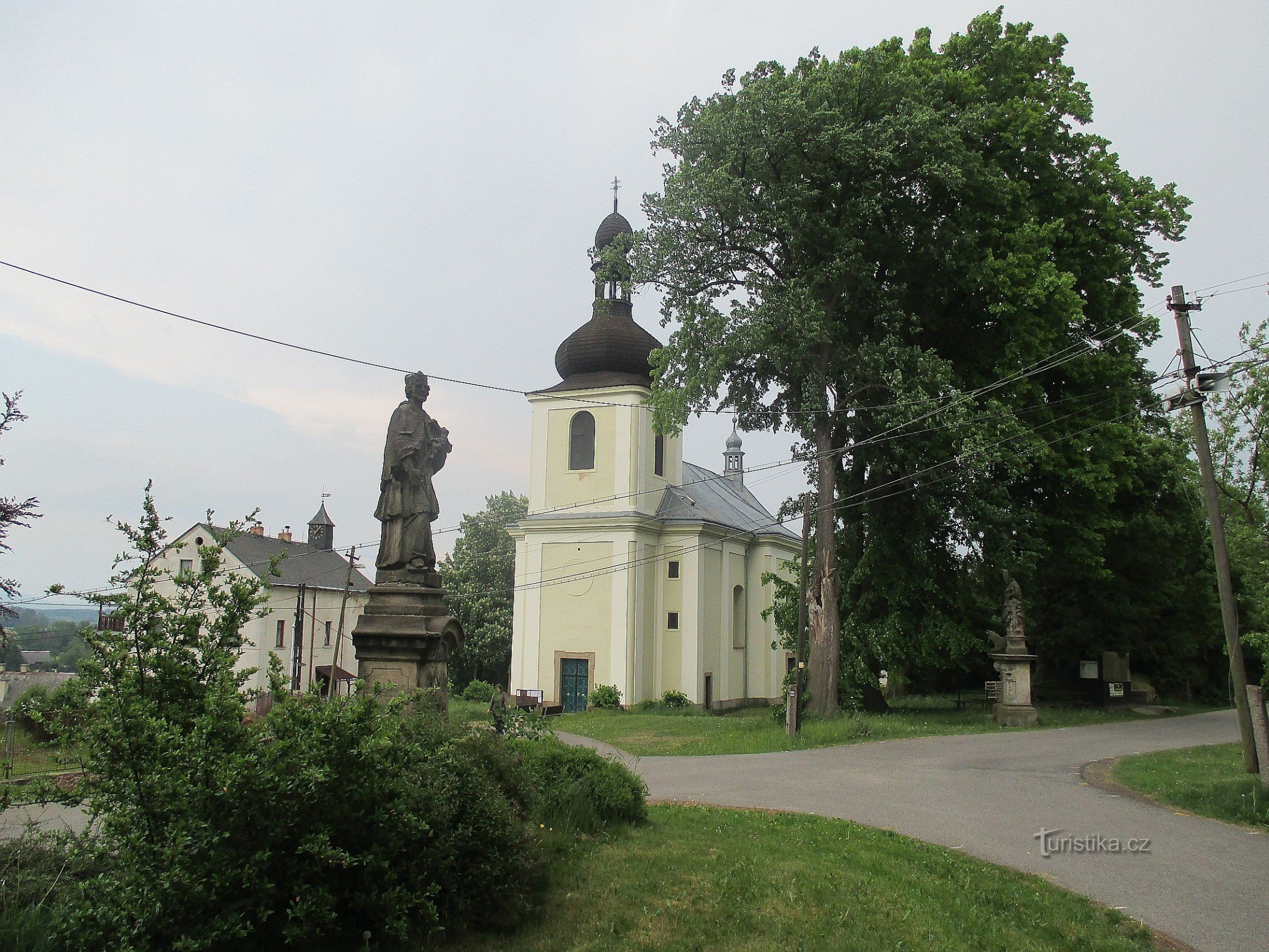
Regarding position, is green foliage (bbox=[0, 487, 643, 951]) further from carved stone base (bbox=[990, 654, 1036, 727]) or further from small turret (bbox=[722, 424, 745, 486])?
small turret (bbox=[722, 424, 745, 486])

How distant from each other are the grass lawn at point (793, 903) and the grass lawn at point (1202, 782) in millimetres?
4299

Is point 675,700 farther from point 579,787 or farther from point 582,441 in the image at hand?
point 579,787

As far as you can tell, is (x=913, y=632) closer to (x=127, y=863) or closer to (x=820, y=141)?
(x=820, y=141)

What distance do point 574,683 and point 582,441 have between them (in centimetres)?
887

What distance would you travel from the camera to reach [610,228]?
38.5 metres

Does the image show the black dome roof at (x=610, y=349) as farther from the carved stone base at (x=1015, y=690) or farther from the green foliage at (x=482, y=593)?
the carved stone base at (x=1015, y=690)

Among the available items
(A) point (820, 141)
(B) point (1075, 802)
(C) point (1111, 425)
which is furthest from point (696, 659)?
(B) point (1075, 802)

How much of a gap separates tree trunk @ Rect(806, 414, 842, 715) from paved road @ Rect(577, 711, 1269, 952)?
9.72 ft

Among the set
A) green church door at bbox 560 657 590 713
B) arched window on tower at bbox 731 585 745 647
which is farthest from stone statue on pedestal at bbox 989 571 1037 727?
arched window on tower at bbox 731 585 745 647

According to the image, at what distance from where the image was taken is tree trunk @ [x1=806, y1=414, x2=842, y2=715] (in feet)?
69.7

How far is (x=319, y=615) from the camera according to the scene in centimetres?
4531

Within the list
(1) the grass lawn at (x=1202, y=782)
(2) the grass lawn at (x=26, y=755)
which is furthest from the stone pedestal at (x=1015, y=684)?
(2) the grass lawn at (x=26, y=755)

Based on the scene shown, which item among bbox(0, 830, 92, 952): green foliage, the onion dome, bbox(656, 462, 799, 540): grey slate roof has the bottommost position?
bbox(0, 830, 92, 952): green foliage

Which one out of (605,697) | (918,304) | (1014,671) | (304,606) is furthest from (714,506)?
(1014,671)
